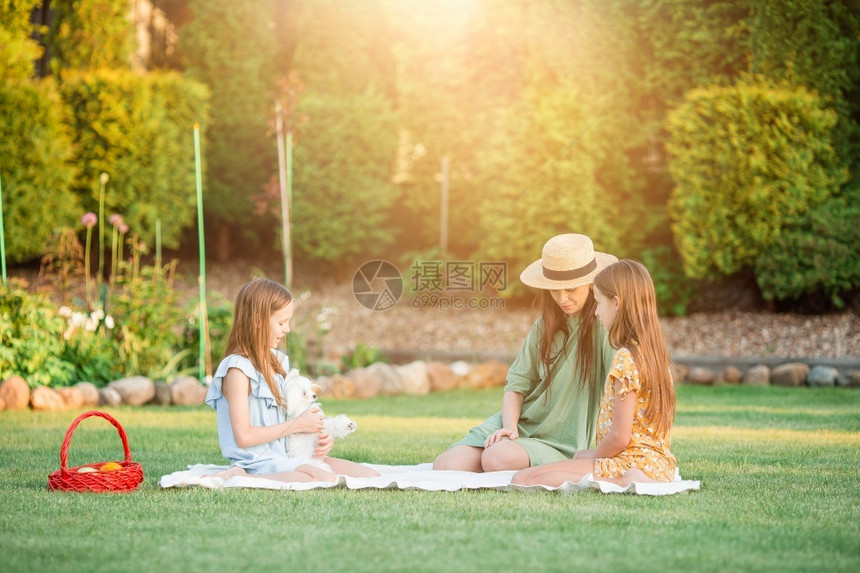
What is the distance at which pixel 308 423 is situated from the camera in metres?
4.15

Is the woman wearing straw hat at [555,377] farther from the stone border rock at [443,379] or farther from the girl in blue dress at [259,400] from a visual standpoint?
the stone border rock at [443,379]

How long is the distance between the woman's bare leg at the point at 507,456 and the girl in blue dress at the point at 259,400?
2.38ft

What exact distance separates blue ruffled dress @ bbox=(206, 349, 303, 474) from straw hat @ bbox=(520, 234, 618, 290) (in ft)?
3.97

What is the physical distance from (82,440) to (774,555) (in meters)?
3.99

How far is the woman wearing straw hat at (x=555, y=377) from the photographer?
4.36 metres

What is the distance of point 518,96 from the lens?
37.9 ft

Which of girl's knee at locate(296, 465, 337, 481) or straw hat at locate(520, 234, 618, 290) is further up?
straw hat at locate(520, 234, 618, 290)

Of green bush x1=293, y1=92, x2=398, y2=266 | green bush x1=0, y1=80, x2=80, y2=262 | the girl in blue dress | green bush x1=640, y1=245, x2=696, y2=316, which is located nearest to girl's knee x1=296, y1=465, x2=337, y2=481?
the girl in blue dress

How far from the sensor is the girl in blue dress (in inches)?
162

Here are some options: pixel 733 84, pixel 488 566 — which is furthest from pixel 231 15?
pixel 488 566

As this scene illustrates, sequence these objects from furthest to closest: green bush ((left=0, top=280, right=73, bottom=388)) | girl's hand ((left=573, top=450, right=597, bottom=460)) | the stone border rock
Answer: the stone border rock → green bush ((left=0, top=280, right=73, bottom=388)) → girl's hand ((left=573, top=450, right=597, bottom=460))

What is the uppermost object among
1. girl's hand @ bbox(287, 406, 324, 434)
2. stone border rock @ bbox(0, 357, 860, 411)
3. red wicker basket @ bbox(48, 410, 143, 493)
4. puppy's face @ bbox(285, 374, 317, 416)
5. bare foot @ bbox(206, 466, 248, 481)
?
puppy's face @ bbox(285, 374, 317, 416)

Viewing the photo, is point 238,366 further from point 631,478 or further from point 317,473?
point 631,478

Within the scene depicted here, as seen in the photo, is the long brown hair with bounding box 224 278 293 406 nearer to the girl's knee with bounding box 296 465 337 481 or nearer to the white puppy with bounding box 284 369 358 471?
the white puppy with bounding box 284 369 358 471
